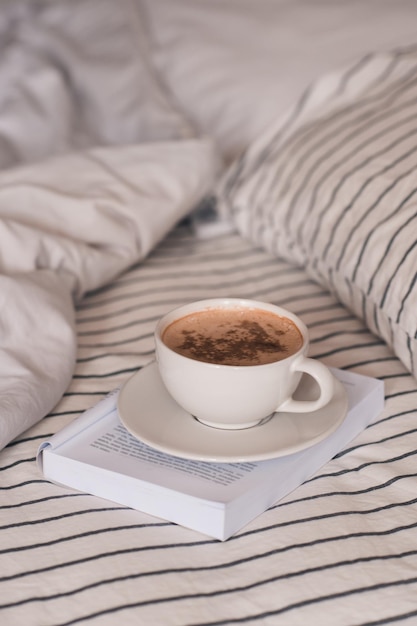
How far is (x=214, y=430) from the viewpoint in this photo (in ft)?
1.70

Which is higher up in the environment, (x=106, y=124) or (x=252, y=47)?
(x=252, y=47)

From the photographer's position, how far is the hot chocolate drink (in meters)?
0.52

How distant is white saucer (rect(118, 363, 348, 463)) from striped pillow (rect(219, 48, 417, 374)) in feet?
0.42

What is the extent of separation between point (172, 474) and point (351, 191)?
0.35m

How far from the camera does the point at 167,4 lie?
44.4 inches

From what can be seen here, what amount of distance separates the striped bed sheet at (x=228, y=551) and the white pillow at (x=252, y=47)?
50 cm

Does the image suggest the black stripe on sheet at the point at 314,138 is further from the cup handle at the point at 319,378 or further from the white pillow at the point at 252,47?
the cup handle at the point at 319,378

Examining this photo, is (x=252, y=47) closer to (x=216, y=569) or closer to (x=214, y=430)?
(x=214, y=430)

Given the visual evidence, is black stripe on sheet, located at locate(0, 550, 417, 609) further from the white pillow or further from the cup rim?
the white pillow

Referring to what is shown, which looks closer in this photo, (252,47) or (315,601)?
(315,601)

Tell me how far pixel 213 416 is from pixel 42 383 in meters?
0.15

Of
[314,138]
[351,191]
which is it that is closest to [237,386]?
[351,191]

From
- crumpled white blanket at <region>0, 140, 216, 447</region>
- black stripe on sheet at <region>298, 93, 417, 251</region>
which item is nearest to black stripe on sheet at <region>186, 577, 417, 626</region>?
crumpled white blanket at <region>0, 140, 216, 447</region>

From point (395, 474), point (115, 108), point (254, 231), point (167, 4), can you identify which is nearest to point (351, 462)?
point (395, 474)
